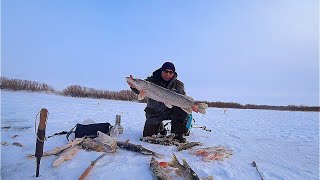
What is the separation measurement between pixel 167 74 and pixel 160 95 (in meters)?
0.91

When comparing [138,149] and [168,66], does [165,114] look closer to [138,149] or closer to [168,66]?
[168,66]

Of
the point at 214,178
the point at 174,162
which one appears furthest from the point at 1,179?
Answer: the point at 214,178

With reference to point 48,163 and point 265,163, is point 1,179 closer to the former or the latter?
point 48,163

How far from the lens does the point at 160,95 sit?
4953mm

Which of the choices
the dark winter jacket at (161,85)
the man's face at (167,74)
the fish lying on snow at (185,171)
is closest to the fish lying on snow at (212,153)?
the fish lying on snow at (185,171)

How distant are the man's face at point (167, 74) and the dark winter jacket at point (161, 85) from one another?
7cm

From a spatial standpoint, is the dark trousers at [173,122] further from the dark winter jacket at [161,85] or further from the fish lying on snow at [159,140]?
the fish lying on snow at [159,140]

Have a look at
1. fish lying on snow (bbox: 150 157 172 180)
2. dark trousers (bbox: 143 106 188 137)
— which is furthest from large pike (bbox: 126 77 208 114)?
fish lying on snow (bbox: 150 157 172 180)

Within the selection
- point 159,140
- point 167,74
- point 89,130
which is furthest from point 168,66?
point 89,130

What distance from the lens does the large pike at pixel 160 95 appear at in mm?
4883

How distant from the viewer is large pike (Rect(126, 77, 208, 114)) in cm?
488

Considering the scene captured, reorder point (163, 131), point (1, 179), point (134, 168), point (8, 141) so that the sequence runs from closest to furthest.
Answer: point (1, 179)
point (134, 168)
point (8, 141)
point (163, 131)

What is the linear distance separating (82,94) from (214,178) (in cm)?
2666

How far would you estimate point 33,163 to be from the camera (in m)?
3.78
